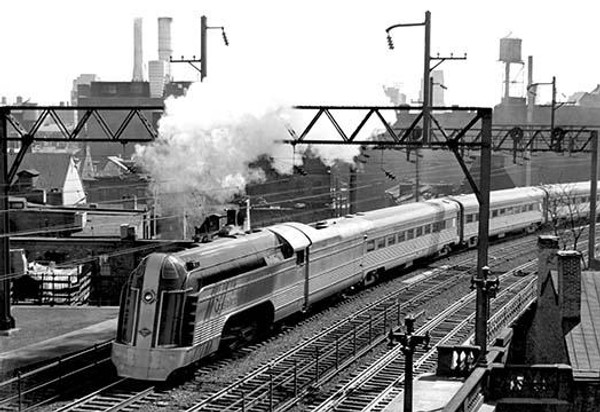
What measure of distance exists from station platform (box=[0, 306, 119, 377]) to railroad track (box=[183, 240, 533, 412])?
18.5 feet

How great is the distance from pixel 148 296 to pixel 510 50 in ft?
304

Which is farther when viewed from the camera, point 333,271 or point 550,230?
point 550,230

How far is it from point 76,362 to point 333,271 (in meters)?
9.46

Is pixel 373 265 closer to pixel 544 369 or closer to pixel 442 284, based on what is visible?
pixel 442 284

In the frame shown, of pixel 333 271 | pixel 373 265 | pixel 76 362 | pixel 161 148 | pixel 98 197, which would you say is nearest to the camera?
pixel 76 362

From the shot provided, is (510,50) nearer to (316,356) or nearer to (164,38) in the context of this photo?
(164,38)

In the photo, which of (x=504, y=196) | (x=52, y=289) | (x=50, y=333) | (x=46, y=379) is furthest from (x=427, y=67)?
(x=504, y=196)

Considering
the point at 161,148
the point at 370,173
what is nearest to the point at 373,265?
the point at 161,148

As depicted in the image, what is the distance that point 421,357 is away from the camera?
22047 mm

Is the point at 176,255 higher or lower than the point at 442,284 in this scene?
higher

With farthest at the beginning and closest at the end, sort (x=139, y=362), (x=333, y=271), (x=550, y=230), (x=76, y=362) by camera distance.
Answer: (x=550, y=230)
(x=333, y=271)
(x=76, y=362)
(x=139, y=362)

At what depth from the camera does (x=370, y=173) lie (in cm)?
7150

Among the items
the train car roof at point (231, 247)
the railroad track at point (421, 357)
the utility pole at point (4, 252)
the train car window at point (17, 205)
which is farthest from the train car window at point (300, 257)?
the train car window at point (17, 205)

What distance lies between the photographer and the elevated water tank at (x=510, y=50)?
105 meters
